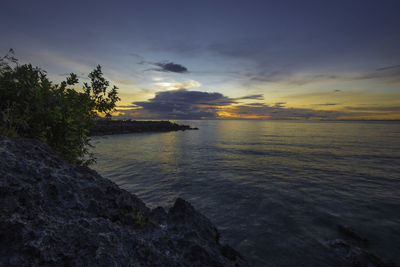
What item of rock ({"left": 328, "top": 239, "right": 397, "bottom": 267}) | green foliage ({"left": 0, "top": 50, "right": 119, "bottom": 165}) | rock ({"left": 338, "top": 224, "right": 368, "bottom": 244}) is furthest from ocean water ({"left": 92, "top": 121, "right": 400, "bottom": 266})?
green foliage ({"left": 0, "top": 50, "right": 119, "bottom": 165})

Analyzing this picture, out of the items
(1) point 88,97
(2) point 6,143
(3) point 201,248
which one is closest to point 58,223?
(2) point 6,143

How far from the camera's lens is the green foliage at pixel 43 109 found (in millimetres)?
4970

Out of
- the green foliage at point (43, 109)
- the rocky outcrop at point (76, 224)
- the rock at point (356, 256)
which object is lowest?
the rock at point (356, 256)

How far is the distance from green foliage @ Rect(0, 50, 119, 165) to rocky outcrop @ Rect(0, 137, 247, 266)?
1.10 m

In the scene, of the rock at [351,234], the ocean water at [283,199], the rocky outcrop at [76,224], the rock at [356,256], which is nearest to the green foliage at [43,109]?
the rocky outcrop at [76,224]

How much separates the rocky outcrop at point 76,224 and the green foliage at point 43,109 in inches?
43.3

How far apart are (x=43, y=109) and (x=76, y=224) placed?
4042 millimetres

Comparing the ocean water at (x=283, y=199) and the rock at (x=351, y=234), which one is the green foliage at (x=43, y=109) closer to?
the ocean water at (x=283, y=199)

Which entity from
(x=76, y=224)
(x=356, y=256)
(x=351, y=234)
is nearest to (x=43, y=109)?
(x=76, y=224)

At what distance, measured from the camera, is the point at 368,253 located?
708 cm

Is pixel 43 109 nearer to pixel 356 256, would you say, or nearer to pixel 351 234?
pixel 356 256

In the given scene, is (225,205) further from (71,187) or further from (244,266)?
(71,187)

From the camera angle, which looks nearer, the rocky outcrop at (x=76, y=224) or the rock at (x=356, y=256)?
the rocky outcrop at (x=76, y=224)

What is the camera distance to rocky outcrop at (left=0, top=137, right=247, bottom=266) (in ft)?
8.41
